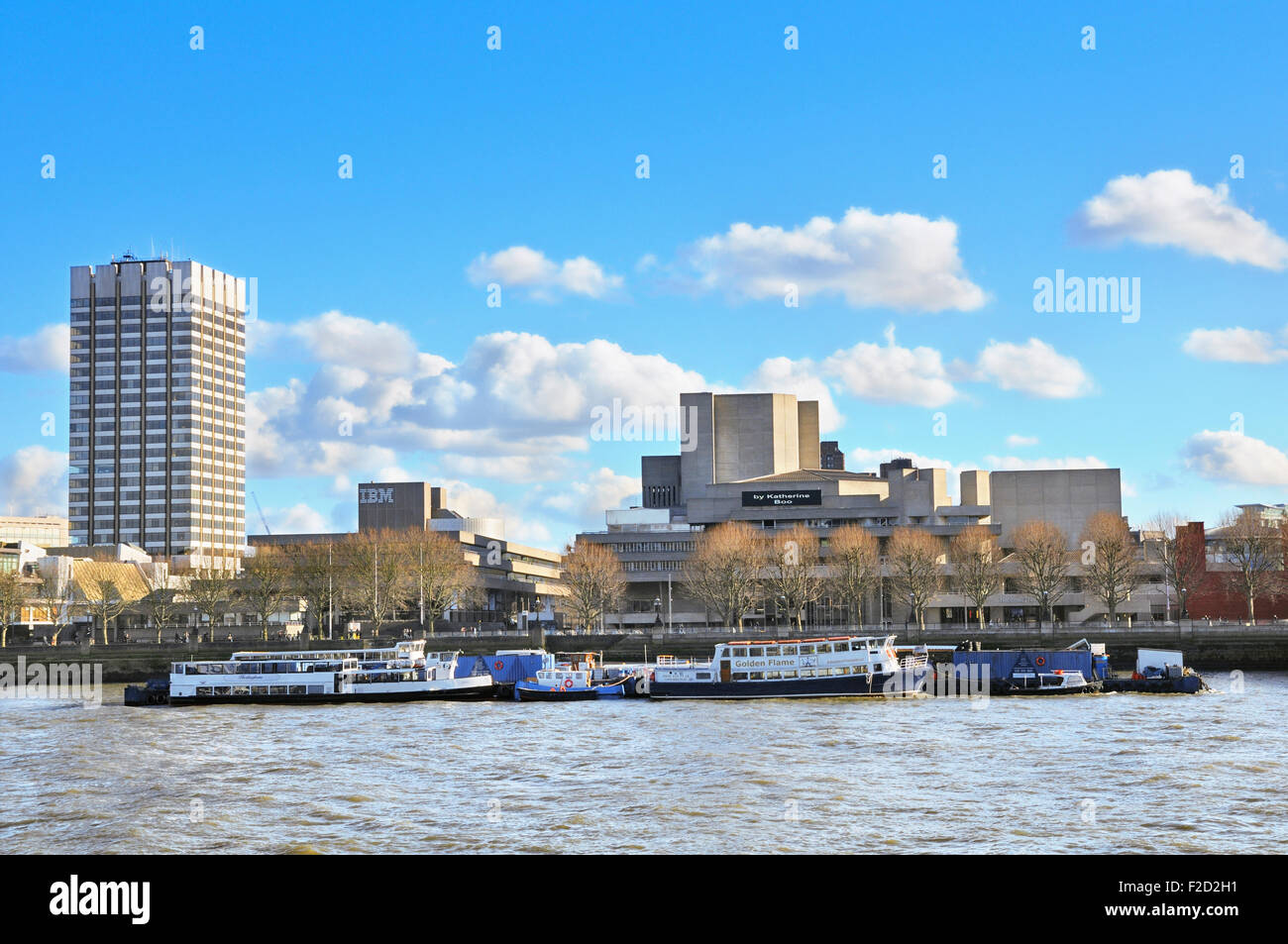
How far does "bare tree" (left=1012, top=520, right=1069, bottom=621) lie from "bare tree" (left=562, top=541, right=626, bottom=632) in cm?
5003

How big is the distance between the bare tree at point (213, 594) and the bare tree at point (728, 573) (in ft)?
185

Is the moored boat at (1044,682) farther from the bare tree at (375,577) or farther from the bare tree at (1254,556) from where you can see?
the bare tree at (375,577)

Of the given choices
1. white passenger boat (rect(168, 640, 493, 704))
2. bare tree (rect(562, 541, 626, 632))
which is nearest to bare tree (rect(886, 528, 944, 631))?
bare tree (rect(562, 541, 626, 632))

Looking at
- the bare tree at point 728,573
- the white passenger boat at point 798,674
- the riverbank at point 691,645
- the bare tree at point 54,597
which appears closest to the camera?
the white passenger boat at point 798,674

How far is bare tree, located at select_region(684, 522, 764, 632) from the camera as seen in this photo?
15175 cm

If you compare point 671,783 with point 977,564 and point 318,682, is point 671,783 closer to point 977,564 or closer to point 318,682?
point 318,682

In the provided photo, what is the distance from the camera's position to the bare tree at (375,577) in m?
156

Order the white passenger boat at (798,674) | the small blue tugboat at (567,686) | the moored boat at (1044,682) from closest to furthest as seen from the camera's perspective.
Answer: the white passenger boat at (798,674), the moored boat at (1044,682), the small blue tugboat at (567,686)

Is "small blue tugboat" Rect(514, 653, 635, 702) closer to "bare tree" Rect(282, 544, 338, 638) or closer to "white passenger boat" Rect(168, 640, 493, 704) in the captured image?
"white passenger boat" Rect(168, 640, 493, 704)

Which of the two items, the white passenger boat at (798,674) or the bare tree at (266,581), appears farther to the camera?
the bare tree at (266,581)

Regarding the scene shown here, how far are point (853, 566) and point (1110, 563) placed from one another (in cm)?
2887

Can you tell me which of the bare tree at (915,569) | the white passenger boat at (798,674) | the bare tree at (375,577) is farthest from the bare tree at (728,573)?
the white passenger boat at (798,674)

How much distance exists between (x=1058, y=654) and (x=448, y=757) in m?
57.2
